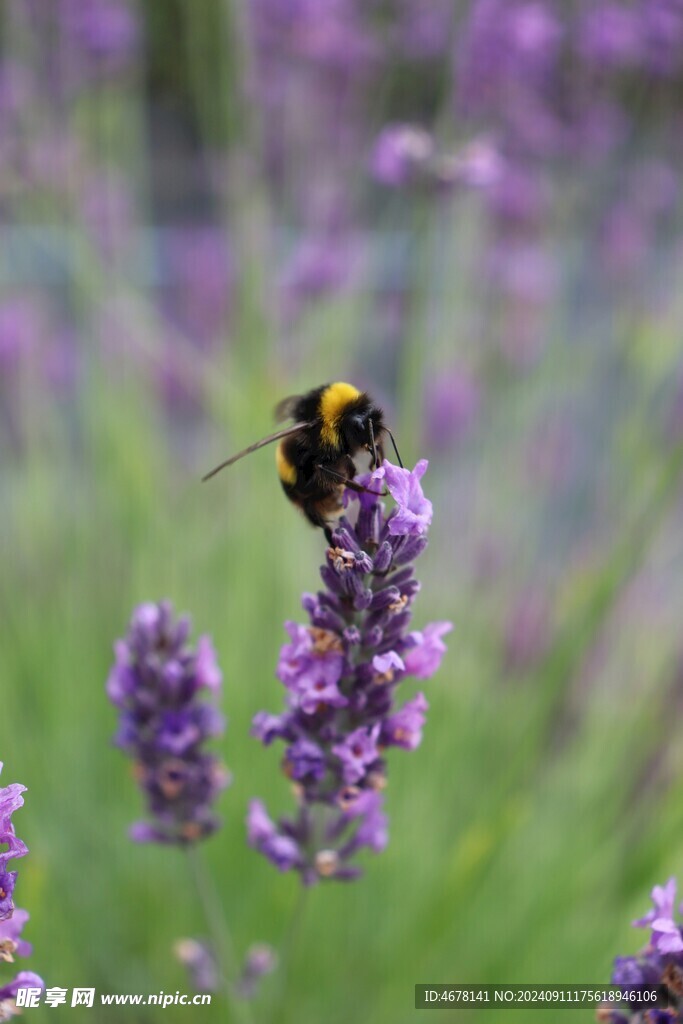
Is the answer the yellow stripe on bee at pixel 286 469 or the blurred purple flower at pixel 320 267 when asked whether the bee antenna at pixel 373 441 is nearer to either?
the yellow stripe on bee at pixel 286 469

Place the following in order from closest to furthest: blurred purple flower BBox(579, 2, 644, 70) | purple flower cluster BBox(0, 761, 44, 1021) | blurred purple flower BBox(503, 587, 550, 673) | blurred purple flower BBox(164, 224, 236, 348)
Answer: purple flower cluster BBox(0, 761, 44, 1021) → blurred purple flower BBox(579, 2, 644, 70) → blurred purple flower BBox(503, 587, 550, 673) → blurred purple flower BBox(164, 224, 236, 348)

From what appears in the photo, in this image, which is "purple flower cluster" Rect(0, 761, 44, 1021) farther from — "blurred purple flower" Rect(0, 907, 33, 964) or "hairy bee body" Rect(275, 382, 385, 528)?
"hairy bee body" Rect(275, 382, 385, 528)

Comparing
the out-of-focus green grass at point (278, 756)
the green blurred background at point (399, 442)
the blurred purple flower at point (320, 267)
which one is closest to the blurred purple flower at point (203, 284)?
the green blurred background at point (399, 442)

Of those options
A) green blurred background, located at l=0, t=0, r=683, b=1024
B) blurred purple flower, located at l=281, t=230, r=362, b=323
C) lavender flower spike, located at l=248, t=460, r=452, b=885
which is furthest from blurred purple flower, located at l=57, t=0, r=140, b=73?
lavender flower spike, located at l=248, t=460, r=452, b=885

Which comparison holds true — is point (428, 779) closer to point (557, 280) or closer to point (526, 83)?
point (557, 280)

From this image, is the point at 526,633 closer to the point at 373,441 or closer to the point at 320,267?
the point at 320,267

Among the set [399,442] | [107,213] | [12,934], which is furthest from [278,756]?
[107,213]

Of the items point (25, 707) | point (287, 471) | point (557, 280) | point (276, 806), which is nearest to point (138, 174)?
point (557, 280)
